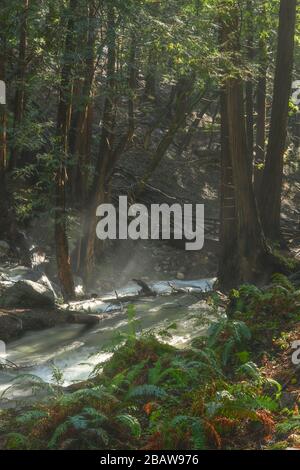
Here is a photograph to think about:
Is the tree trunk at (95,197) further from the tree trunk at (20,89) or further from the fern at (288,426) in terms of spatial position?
the fern at (288,426)

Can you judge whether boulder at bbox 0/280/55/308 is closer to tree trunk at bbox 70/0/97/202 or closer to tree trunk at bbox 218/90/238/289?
tree trunk at bbox 70/0/97/202

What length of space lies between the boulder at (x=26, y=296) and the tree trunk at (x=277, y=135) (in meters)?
5.58

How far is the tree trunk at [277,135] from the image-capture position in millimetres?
16594

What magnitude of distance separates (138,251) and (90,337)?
28.0 feet

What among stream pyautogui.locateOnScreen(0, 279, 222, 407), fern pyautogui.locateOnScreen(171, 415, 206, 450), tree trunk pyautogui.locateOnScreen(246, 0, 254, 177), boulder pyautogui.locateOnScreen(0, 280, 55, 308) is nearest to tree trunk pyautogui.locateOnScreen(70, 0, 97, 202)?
stream pyautogui.locateOnScreen(0, 279, 222, 407)

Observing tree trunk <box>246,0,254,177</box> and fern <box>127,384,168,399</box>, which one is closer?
fern <box>127,384,168,399</box>

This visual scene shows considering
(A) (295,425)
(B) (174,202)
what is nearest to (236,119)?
(B) (174,202)

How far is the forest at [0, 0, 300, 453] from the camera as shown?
6.86 metres

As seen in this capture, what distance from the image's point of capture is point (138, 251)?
21109 millimetres

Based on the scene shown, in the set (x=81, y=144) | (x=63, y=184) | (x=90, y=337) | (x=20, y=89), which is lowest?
(x=90, y=337)

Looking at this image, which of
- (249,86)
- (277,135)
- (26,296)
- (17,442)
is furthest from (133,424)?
(249,86)

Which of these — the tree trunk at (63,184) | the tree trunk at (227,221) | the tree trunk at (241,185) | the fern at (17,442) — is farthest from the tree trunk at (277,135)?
the fern at (17,442)

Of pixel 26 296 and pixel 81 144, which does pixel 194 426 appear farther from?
pixel 81 144

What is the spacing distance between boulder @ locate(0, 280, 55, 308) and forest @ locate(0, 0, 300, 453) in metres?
0.03
